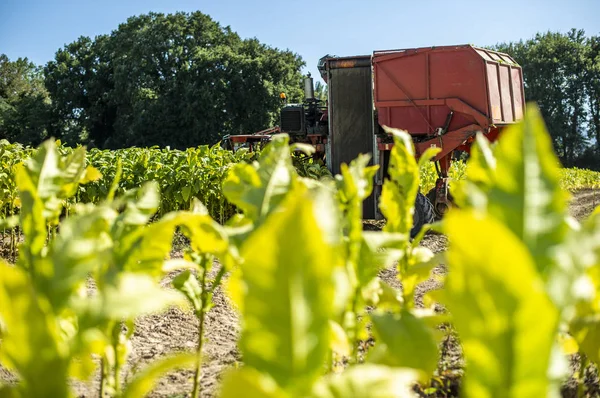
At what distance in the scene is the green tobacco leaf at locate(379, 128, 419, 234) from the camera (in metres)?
1.61

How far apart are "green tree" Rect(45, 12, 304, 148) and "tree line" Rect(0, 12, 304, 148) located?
0.21ft

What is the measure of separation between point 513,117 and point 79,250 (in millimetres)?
8422

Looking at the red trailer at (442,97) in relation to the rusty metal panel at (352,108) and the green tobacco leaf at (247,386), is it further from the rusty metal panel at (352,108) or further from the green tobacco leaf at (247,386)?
the green tobacco leaf at (247,386)

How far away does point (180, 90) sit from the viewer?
33.7 metres

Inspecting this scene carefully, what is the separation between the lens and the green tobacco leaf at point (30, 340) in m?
0.79

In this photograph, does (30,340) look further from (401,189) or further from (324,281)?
(401,189)

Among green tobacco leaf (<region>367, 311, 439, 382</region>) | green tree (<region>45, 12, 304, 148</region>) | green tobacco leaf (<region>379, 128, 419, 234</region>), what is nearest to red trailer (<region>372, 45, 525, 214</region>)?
green tobacco leaf (<region>379, 128, 419, 234</region>)

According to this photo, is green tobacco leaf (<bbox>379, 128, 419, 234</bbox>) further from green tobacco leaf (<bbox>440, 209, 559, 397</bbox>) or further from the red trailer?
the red trailer

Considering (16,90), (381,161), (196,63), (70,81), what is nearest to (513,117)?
(381,161)

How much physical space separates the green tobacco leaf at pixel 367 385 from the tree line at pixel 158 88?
32.0 metres

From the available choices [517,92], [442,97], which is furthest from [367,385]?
[517,92]

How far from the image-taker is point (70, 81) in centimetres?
3734

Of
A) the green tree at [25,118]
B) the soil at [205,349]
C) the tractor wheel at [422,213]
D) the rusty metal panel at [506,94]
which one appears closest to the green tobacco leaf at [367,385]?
the soil at [205,349]

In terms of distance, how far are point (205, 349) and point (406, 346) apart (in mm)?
2198
